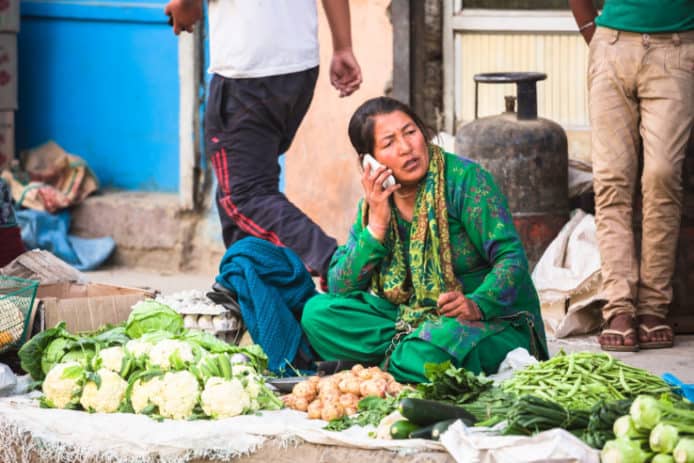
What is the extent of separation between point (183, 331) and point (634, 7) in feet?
8.42

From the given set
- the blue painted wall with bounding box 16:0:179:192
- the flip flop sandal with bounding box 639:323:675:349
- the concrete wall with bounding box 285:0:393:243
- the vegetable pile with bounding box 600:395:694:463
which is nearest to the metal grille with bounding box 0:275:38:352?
the vegetable pile with bounding box 600:395:694:463

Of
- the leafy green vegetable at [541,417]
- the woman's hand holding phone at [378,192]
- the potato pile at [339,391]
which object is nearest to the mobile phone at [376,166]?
the woman's hand holding phone at [378,192]

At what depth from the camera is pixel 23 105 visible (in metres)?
9.77

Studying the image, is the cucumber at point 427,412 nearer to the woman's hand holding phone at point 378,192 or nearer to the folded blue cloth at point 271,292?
the woman's hand holding phone at point 378,192

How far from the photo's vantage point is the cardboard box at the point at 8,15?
30.3 feet

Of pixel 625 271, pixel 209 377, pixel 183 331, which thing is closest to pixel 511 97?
pixel 625 271

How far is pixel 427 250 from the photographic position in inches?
199

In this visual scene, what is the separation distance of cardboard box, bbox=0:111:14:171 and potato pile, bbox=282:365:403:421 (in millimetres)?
5271

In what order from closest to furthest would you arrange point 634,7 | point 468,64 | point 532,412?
point 532,412 < point 634,7 < point 468,64

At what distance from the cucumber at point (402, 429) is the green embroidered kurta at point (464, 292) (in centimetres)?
87

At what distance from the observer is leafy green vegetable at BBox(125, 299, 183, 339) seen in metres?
5.16

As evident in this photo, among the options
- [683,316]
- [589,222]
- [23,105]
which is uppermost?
[23,105]

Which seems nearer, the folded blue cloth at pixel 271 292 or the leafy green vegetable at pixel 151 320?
the leafy green vegetable at pixel 151 320

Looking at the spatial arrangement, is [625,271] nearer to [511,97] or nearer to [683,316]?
[683,316]
